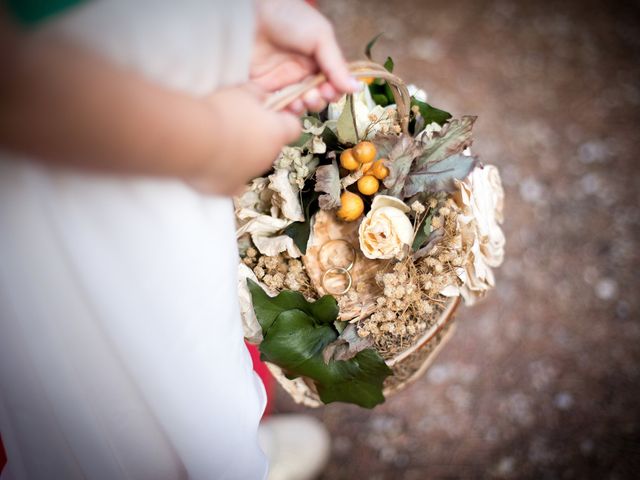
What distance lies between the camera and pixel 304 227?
81 cm

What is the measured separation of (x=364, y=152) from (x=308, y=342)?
29 cm

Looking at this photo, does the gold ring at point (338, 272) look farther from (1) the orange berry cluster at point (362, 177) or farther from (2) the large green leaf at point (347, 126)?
(2) the large green leaf at point (347, 126)

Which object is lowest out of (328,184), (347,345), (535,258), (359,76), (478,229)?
(535,258)

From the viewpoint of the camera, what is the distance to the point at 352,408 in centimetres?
140

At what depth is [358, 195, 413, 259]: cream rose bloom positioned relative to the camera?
2.47 ft

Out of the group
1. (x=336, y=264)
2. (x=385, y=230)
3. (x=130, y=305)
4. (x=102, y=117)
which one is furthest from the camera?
(x=336, y=264)

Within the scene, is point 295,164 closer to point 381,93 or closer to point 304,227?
point 304,227

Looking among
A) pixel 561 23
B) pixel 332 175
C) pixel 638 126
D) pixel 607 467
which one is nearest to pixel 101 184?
pixel 332 175

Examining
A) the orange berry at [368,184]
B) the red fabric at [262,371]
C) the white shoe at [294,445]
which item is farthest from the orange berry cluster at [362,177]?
the white shoe at [294,445]

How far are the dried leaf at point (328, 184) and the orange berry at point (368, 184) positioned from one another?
0.13ft

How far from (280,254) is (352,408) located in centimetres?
71

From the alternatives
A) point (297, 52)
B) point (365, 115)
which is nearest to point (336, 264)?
point (365, 115)

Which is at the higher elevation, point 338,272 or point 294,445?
point 338,272

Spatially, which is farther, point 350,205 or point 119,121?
point 350,205
